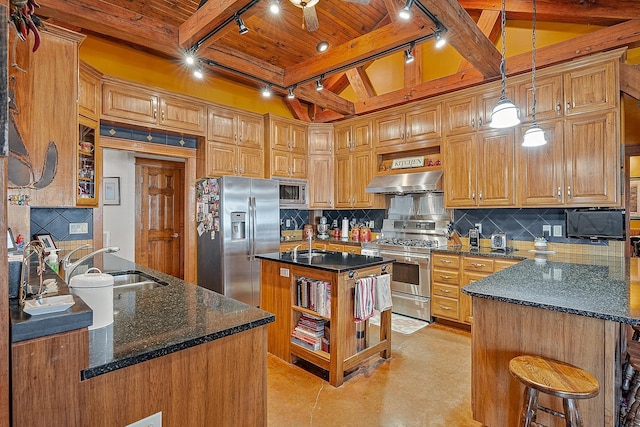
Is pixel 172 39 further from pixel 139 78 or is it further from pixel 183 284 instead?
pixel 183 284

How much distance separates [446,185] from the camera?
407 cm

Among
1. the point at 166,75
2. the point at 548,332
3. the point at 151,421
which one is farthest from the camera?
the point at 166,75

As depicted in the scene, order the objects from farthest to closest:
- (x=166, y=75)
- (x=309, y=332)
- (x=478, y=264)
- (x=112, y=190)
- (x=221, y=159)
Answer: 1. (x=112, y=190)
2. (x=221, y=159)
3. (x=166, y=75)
4. (x=478, y=264)
5. (x=309, y=332)

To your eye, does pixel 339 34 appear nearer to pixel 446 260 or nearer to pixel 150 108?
pixel 150 108

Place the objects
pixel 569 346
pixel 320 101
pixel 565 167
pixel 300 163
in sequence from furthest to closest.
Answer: pixel 300 163, pixel 320 101, pixel 565 167, pixel 569 346

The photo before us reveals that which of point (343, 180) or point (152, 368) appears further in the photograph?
point (343, 180)

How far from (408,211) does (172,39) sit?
351 cm

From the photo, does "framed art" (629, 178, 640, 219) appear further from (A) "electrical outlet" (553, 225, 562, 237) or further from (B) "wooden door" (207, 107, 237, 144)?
(B) "wooden door" (207, 107, 237, 144)

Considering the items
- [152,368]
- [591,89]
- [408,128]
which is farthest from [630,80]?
[152,368]

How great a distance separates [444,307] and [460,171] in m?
1.62

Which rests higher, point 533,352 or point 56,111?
point 56,111

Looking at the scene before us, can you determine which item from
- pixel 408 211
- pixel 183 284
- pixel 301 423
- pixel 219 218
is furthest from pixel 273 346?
pixel 408 211

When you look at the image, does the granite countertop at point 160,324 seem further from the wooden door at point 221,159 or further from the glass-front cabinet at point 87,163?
the wooden door at point 221,159

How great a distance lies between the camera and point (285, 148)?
4945mm
